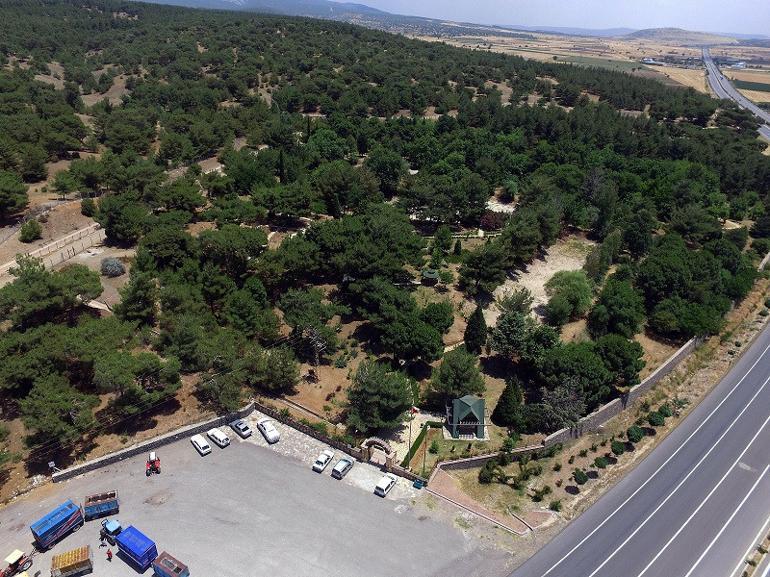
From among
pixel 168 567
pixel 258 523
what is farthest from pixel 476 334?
pixel 168 567

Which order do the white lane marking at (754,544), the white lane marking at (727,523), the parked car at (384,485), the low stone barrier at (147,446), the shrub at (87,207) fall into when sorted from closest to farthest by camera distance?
the white lane marking at (754,544)
the white lane marking at (727,523)
the parked car at (384,485)
the low stone barrier at (147,446)
the shrub at (87,207)

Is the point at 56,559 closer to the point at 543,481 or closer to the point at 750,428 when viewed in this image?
the point at 543,481

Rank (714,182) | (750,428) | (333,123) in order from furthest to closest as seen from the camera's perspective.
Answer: (333,123) → (714,182) → (750,428)

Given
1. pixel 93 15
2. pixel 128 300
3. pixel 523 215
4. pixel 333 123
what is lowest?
pixel 128 300

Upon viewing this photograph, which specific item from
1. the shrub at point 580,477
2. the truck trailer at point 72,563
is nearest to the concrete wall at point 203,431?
the truck trailer at point 72,563

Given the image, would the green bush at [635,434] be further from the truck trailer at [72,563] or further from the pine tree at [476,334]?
the truck trailer at [72,563]

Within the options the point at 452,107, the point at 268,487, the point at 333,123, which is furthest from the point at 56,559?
the point at 452,107

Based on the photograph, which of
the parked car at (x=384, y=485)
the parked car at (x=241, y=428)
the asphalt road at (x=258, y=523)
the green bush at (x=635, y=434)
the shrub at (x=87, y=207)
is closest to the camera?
the asphalt road at (x=258, y=523)

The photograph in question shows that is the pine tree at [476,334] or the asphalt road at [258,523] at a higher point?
the pine tree at [476,334]
